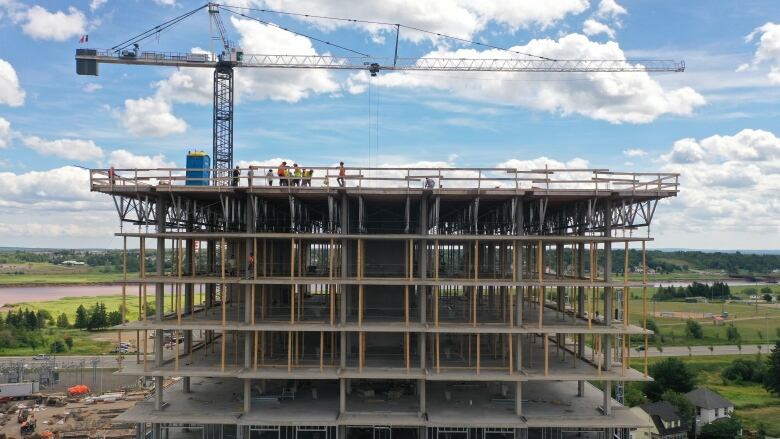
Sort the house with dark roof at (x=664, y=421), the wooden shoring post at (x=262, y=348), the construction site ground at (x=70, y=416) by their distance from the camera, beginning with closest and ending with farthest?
1. the wooden shoring post at (x=262, y=348)
2. the construction site ground at (x=70, y=416)
3. the house with dark roof at (x=664, y=421)

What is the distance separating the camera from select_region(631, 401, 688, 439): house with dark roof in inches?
2073

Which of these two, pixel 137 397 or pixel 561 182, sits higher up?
pixel 561 182

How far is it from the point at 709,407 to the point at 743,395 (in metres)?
15.2

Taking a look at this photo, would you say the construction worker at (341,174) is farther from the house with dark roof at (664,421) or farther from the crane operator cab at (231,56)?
the crane operator cab at (231,56)

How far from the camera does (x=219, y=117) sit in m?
76.1

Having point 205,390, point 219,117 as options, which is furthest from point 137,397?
point 219,117

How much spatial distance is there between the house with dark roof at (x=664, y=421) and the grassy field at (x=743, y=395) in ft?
27.3

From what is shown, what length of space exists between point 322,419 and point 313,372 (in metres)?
2.56

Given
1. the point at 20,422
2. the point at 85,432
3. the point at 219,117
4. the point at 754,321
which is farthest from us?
the point at 754,321

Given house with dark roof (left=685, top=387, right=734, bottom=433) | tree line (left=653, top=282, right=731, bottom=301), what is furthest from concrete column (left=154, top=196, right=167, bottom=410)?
tree line (left=653, top=282, right=731, bottom=301)

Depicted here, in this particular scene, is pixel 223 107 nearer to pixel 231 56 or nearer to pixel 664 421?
pixel 231 56

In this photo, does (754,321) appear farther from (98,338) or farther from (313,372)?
(98,338)

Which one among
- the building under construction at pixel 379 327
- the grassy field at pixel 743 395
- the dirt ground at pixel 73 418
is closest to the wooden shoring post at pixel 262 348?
the building under construction at pixel 379 327

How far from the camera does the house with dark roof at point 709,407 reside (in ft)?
192
